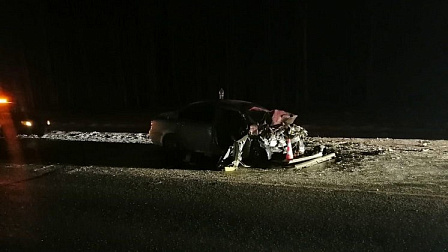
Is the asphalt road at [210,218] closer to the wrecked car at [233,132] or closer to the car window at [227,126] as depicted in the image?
the wrecked car at [233,132]

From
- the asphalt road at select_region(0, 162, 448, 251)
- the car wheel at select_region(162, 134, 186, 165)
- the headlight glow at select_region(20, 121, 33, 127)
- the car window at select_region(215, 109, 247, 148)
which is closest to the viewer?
the asphalt road at select_region(0, 162, 448, 251)

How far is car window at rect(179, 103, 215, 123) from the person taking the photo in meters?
10.9

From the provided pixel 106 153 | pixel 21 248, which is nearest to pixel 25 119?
pixel 106 153

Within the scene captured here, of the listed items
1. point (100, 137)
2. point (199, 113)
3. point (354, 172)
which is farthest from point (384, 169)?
point (100, 137)

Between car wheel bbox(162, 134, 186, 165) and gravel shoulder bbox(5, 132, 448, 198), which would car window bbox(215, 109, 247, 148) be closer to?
gravel shoulder bbox(5, 132, 448, 198)

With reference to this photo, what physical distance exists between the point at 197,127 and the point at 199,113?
45 centimetres

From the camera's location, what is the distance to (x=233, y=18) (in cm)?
3400

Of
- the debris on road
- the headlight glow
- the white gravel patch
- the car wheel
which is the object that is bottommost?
the white gravel patch

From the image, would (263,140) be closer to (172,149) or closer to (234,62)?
(172,149)

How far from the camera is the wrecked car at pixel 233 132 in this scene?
10.2 meters

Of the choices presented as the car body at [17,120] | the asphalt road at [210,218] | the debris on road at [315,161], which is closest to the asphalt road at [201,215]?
the asphalt road at [210,218]

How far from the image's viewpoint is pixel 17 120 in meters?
16.5

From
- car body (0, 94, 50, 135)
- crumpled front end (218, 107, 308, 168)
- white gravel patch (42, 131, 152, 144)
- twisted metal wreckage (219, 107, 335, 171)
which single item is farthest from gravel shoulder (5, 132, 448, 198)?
car body (0, 94, 50, 135)

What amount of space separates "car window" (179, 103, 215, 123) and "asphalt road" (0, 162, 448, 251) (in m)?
2.28
